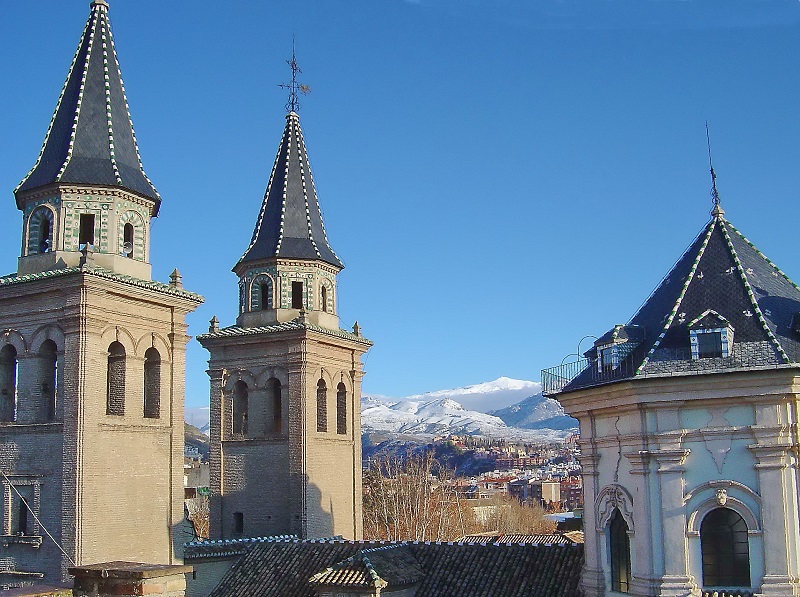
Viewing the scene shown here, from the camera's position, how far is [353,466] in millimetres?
35562

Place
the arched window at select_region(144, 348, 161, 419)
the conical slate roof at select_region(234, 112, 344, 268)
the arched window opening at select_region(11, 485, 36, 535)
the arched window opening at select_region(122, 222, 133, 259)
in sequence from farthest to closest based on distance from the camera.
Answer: the conical slate roof at select_region(234, 112, 344, 268)
the arched window at select_region(144, 348, 161, 419)
the arched window opening at select_region(122, 222, 133, 259)
the arched window opening at select_region(11, 485, 36, 535)

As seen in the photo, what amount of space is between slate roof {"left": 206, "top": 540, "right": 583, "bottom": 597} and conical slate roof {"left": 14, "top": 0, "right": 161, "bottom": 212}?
11.0 meters

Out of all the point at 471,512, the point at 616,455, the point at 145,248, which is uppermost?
the point at 145,248

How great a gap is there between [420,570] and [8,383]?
12.0 metres

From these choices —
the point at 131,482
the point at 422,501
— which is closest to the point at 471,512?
the point at 422,501

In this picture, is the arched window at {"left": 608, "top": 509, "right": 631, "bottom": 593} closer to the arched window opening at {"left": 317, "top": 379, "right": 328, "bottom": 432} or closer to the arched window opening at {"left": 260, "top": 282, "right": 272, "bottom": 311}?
the arched window opening at {"left": 317, "top": 379, "right": 328, "bottom": 432}

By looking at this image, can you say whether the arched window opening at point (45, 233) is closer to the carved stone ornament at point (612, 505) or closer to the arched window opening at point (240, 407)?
the arched window opening at point (240, 407)

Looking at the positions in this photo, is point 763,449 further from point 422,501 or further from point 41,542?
Result: point 422,501

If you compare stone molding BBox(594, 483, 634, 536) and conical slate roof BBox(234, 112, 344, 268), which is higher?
conical slate roof BBox(234, 112, 344, 268)

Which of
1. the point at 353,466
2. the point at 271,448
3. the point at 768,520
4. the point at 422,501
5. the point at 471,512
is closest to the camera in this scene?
the point at 768,520

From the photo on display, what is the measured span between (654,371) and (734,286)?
288 centimetres

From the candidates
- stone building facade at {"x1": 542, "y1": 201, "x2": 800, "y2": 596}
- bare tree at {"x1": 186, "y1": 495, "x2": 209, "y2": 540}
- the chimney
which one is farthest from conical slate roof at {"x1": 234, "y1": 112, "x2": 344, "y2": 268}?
bare tree at {"x1": 186, "y1": 495, "x2": 209, "y2": 540}

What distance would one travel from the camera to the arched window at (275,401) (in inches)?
1329

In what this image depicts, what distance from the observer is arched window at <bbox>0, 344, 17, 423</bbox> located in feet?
83.5
